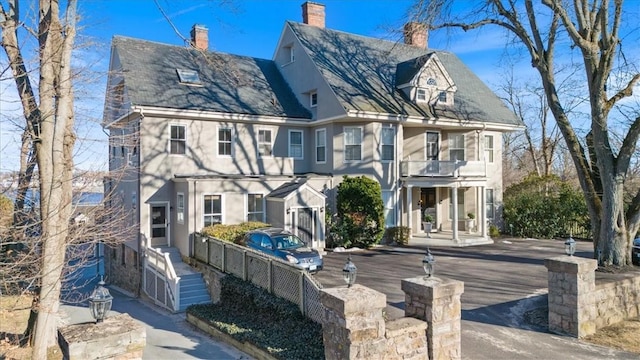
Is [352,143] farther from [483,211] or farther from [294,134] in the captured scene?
[483,211]

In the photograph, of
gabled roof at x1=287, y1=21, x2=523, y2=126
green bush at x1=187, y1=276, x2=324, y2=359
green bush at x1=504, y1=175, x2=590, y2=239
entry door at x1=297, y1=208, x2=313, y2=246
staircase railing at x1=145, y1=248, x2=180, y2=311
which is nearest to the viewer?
green bush at x1=187, y1=276, x2=324, y2=359

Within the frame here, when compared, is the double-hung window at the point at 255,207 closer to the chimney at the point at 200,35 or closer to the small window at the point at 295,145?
the small window at the point at 295,145

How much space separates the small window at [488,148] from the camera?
25.0 meters

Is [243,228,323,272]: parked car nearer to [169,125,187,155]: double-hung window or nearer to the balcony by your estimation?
[169,125,187,155]: double-hung window

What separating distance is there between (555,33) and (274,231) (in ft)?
36.1

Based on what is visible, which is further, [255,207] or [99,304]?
[255,207]

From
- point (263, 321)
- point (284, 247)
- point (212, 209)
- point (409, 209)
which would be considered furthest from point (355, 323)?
point (409, 209)

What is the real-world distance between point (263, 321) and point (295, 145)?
481 inches

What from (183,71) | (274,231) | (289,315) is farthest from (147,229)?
(289,315)

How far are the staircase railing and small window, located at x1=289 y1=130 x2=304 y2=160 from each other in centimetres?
827

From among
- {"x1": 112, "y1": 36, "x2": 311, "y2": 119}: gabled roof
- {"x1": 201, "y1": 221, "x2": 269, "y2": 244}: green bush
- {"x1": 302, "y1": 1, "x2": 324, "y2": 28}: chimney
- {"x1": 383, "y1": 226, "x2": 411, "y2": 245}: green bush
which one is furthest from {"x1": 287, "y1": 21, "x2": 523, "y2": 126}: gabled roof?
{"x1": 201, "y1": 221, "x2": 269, "y2": 244}: green bush

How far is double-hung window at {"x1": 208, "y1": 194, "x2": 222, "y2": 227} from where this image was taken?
17.9m

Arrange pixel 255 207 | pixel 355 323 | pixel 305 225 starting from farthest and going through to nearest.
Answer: pixel 255 207 → pixel 305 225 → pixel 355 323

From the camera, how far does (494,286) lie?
1302 centimetres
